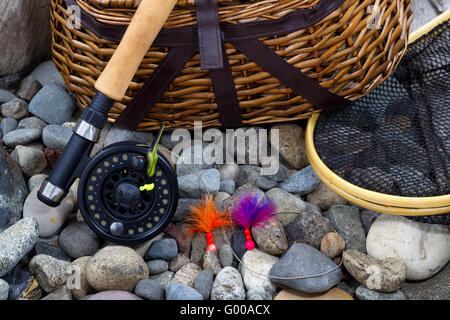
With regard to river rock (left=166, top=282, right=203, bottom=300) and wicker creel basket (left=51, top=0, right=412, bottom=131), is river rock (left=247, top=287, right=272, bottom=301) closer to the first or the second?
river rock (left=166, top=282, right=203, bottom=300)

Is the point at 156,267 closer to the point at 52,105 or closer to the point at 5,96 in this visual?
the point at 52,105

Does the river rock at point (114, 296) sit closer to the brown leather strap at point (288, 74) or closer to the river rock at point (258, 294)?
the river rock at point (258, 294)

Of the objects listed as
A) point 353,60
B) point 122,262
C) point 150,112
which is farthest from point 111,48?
point 353,60

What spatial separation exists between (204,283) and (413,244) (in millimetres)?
613

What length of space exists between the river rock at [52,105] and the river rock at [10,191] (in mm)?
342

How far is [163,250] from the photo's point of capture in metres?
1.57

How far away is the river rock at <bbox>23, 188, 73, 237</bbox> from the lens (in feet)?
5.28

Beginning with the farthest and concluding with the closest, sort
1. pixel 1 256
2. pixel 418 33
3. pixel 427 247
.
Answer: pixel 418 33 → pixel 427 247 → pixel 1 256

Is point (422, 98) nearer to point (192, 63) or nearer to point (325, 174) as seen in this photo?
point (325, 174)

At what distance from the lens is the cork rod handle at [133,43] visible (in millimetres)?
1393

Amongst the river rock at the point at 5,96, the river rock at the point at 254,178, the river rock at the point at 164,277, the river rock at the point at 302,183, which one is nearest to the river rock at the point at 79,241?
the river rock at the point at 164,277

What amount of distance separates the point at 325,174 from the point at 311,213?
0.13 meters

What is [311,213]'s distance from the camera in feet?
5.41

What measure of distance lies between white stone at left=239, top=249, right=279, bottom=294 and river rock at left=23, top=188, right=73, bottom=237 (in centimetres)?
57
